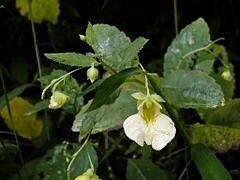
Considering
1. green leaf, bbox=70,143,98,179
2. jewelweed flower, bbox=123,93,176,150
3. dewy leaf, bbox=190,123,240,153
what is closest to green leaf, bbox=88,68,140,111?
jewelweed flower, bbox=123,93,176,150

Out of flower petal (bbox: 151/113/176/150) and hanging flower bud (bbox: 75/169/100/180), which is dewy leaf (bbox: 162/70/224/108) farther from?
hanging flower bud (bbox: 75/169/100/180)

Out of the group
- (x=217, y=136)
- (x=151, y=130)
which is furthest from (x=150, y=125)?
(x=217, y=136)

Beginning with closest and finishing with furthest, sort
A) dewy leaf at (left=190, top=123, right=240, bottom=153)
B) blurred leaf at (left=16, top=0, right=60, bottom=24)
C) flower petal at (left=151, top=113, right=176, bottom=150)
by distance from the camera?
flower petal at (left=151, top=113, right=176, bottom=150)
dewy leaf at (left=190, top=123, right=240, bottom=153)
blurred leaf at (left=16, top=0, right=60, bottom=24)

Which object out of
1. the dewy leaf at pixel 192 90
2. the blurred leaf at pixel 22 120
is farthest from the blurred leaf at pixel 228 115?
the blurred leaf at pixel 22 120

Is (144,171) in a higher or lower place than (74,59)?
lower

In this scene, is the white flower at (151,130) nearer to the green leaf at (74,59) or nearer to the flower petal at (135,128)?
the flower petal at (135,128)

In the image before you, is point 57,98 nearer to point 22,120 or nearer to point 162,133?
point 162,133
